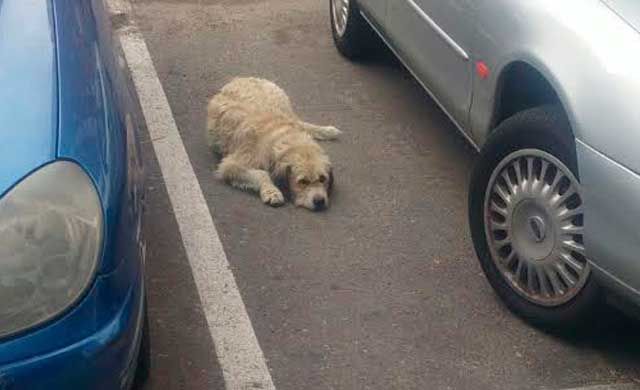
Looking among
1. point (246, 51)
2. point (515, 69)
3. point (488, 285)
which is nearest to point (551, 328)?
point (488, 285)

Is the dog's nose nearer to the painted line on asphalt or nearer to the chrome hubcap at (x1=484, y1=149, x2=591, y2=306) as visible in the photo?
the chrome hubcap at (x1=484, y1=149, x2=591, y2=306)

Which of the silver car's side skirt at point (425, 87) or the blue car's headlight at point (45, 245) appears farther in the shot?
the silver car's side skirt at point (425, 87)

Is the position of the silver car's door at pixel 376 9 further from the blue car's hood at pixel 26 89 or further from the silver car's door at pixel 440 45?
the blue car's hood at pixel 26 89

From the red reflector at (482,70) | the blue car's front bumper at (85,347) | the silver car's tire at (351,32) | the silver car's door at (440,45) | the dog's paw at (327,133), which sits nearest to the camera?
the blue car's front bumper at (85,347)

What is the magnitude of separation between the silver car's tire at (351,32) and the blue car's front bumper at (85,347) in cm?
365

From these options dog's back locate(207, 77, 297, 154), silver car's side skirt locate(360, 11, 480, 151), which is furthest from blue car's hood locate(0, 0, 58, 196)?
dog's back locate(207, 77, 297, 154)

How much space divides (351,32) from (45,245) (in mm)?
3950

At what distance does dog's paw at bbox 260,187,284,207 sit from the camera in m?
4.71

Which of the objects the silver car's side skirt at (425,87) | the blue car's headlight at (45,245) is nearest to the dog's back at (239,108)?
the silver car's side skirt at (425,87)

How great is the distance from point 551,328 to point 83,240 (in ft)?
6.24

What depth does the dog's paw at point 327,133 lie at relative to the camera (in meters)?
5.32

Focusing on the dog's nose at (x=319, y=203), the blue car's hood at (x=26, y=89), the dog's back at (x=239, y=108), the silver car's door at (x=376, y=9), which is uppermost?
the blue car's hood at (x=26, y=89)

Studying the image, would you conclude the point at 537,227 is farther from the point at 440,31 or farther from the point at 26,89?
the point at 26,89

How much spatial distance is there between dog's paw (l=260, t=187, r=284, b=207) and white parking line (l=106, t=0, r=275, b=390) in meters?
0.27
